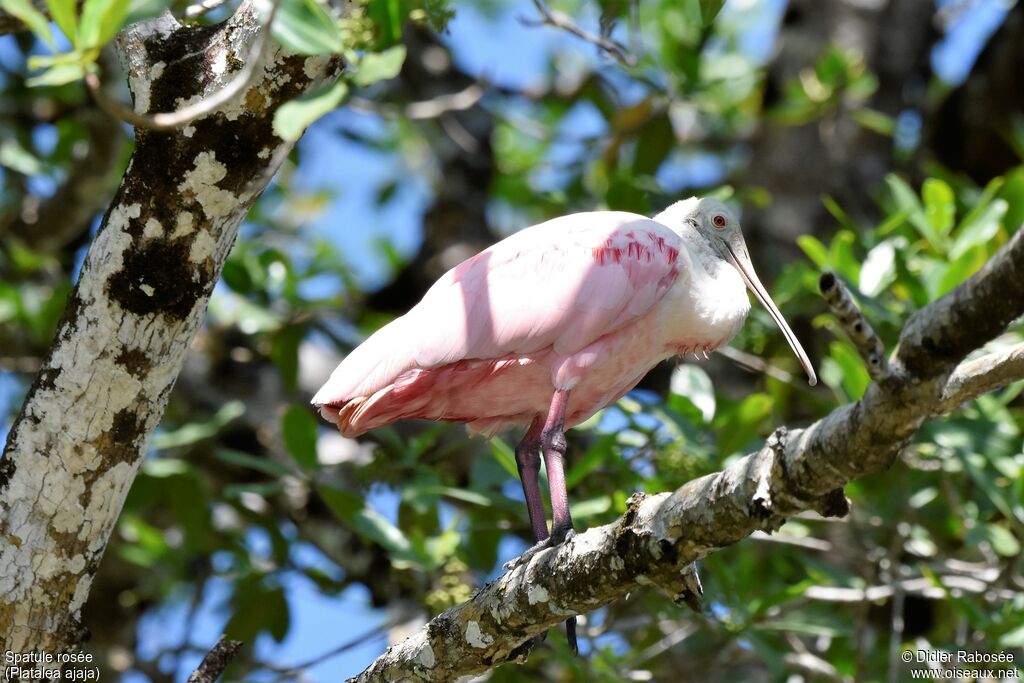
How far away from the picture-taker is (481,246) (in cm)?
712

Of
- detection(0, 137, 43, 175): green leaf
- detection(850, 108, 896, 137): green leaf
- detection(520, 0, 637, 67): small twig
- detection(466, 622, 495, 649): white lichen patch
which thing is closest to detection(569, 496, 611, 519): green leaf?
detection(466, 622, 495, 649): white lichen patch

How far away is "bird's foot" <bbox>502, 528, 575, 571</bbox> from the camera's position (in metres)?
3.55

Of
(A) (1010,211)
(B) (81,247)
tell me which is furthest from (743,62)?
(B) (81,247)

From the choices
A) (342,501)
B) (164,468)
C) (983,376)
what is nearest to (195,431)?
(164,468)

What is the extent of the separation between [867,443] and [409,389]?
1880 millimetres

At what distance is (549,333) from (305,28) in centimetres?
161

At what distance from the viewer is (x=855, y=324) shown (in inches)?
88.7

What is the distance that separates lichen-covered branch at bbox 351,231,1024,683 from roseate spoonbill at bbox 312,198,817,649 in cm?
52

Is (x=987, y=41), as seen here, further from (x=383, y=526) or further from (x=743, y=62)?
(x=383, y=526)

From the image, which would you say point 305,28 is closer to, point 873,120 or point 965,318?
point 965,318

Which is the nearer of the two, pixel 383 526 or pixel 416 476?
pixel 383 526

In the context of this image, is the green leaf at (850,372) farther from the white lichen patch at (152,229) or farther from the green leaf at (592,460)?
the white lichen patch at (152,229)

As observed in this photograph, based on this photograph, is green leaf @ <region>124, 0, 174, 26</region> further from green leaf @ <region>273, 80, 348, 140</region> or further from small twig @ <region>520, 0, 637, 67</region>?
small twig @ <region>520, 0, 637, 67</region>

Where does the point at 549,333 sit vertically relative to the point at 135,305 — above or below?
below
